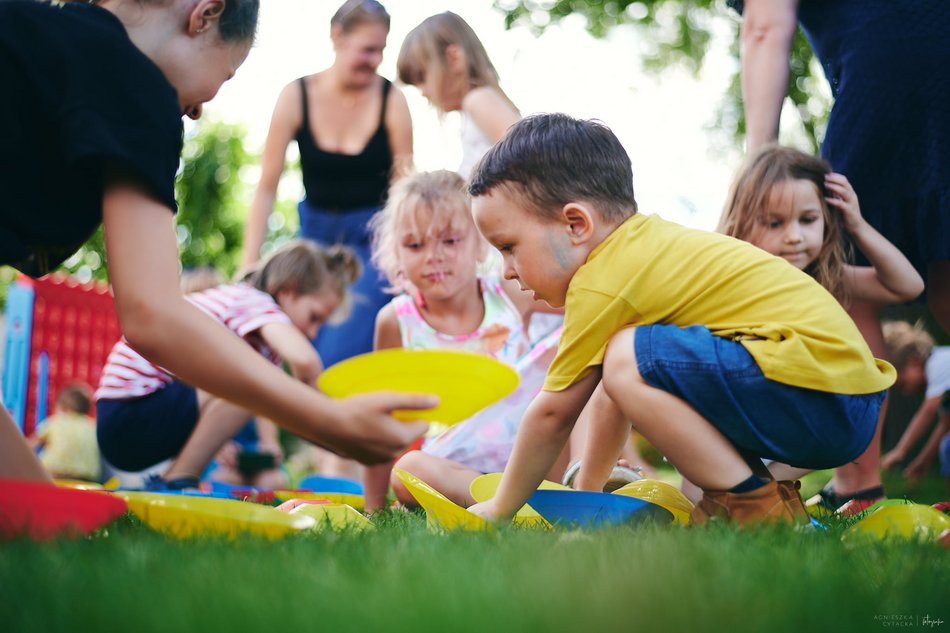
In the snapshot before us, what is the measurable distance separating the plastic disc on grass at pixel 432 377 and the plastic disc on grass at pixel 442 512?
12.3 inches

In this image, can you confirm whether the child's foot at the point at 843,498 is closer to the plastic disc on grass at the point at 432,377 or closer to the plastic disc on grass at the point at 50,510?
the plastic disc on grass at the point at 432,377

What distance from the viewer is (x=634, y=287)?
85.7 inches

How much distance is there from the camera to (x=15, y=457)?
2164 mm

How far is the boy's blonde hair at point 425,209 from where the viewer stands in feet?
11.8

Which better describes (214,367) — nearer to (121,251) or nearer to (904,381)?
(121,251)

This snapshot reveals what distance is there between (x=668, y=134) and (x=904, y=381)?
874 cm

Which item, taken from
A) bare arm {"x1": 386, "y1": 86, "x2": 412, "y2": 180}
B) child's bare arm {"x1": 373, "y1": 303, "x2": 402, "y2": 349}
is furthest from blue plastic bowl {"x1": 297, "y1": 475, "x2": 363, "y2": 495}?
bare arm {"x1": 386, "y1": 86, "x2": 412, "y2": 180}

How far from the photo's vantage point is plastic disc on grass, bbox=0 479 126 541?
165 centimetres

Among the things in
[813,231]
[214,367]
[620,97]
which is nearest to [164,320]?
[214,367]

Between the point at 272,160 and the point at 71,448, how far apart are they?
291 cm

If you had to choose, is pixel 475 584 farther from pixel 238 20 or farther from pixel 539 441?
pixel 238 20

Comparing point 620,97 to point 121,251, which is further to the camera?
point 620,97

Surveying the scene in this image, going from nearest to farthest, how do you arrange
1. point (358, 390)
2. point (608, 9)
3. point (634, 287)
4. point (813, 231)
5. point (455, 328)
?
point (358, 390)
point (634, 287)
point (813, 231)
point (455, 328)
point (608, 9)

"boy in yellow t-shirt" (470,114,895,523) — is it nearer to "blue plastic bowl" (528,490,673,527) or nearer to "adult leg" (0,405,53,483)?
"blue plastic bowl" (528,490,673,527)
